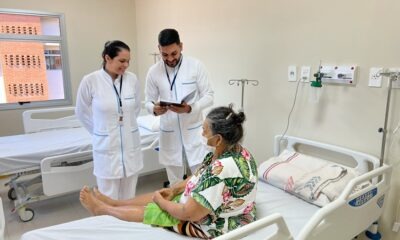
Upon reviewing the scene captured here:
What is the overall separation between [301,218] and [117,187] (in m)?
1.28

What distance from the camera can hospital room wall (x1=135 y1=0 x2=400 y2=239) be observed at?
1.75m

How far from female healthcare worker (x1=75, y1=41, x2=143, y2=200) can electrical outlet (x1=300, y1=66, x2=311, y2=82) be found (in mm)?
1183

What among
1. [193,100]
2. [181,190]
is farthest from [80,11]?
[181,190]

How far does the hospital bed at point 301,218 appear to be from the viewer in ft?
4.20

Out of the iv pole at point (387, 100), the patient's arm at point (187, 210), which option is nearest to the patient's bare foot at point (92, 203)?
the patient's arm at point (187, 210)

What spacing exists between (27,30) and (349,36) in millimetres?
3470

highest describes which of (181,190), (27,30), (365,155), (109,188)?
(27,30)

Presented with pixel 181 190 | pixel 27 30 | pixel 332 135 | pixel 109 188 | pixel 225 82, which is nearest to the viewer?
pixel 181 190

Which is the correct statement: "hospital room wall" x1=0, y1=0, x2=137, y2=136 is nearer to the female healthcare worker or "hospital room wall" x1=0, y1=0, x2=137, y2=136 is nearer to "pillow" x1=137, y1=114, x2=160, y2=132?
"pillow" x1=137, y1=114, x2=160, y2=132

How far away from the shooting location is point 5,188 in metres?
3.22

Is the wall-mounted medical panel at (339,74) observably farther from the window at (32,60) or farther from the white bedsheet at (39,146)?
the window at (32,60)

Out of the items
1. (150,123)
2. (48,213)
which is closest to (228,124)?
(150,123)

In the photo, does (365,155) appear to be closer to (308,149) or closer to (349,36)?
(308,149)

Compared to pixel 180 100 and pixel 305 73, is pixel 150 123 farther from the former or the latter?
pixel 305 73
